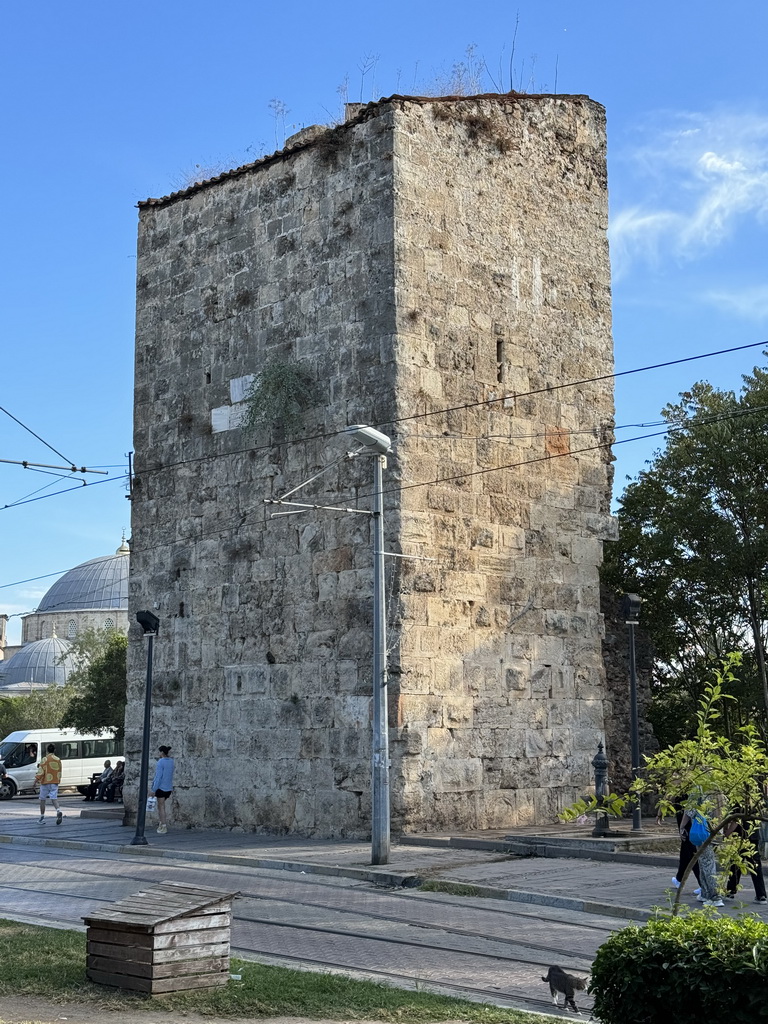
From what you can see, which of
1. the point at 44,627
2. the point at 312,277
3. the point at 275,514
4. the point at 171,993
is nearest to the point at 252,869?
the point at 275,514

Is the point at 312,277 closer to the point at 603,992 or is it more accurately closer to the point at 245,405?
the point at 245,405

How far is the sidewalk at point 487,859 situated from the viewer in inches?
499

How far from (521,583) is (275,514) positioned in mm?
4059

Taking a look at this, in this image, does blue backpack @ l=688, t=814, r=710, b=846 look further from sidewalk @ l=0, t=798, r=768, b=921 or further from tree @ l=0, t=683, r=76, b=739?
tree @ l=0, t=683, r=76, b=739

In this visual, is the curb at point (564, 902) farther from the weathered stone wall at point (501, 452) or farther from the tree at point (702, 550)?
the tree at point (702, 550)

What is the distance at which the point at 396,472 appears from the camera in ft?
59.2

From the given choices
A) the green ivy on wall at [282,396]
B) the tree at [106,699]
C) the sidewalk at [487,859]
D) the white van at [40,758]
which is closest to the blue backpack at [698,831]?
the sidewalk at [487,859]

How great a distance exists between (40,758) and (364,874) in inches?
1158

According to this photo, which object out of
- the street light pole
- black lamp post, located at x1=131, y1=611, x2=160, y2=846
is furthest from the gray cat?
black lamp post, located at x1=131, y1=611, x2=160, y2=846

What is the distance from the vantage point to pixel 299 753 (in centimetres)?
1883

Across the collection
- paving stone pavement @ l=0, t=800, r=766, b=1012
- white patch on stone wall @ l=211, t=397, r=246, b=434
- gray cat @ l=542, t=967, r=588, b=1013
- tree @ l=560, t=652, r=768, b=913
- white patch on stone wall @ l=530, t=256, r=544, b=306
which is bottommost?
paving stone pavement @ l=0, t=800, r=766, b=1012

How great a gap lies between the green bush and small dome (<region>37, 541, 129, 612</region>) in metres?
109

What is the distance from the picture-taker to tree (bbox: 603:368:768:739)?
23547 millimetres

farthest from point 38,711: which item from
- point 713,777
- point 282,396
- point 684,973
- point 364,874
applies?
point 684,973
